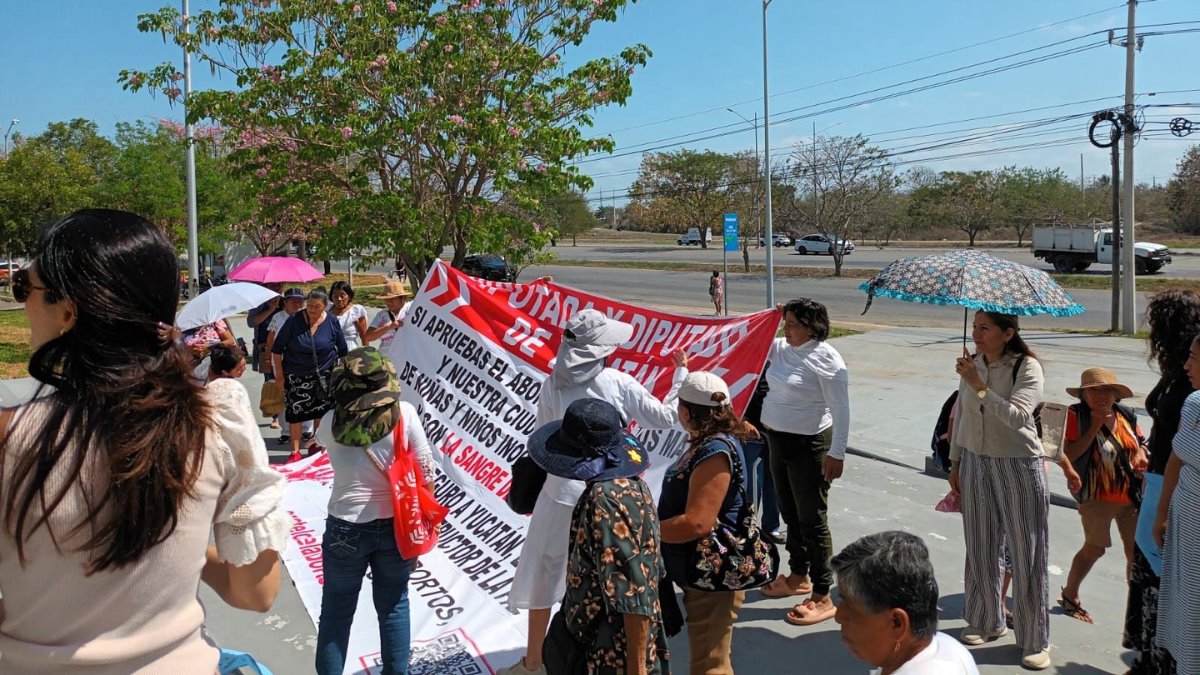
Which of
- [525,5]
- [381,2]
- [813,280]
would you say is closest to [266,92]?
[381,2]

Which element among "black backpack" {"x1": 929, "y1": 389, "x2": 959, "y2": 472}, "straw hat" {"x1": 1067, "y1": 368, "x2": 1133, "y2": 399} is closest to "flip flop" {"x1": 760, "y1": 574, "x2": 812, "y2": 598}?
"black backpack" {"x1": 929, "y1": 389, "x2": 959, "y2": 472}

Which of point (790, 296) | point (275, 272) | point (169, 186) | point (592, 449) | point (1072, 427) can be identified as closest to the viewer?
point (592, 449)

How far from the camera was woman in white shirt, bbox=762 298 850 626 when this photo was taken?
490 cm

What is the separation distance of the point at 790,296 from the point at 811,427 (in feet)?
82.9

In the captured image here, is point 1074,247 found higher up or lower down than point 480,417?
higher up

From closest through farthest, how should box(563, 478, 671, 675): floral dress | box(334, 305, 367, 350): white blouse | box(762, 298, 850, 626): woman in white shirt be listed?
box(563, 478, 671, 675): floral dress
box(762, 298, 850, 626): woman in white shirt
box(334, 305, 367, 350): white blouse

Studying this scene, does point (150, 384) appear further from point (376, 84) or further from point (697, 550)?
point (376, 84)

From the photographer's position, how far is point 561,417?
4.52 metres

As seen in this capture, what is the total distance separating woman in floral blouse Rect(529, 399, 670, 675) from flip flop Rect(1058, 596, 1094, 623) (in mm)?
2880

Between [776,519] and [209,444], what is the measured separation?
5321mm

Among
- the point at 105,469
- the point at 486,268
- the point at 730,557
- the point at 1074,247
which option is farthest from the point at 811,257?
the point at 105,469

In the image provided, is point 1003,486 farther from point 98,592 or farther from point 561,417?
point 98,592

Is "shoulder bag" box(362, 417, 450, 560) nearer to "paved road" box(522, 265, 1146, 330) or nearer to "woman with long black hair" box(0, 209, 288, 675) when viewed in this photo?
"woman with long black hair" box(0, 209, 288, 675)

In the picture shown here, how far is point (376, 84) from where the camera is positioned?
35.7ft
